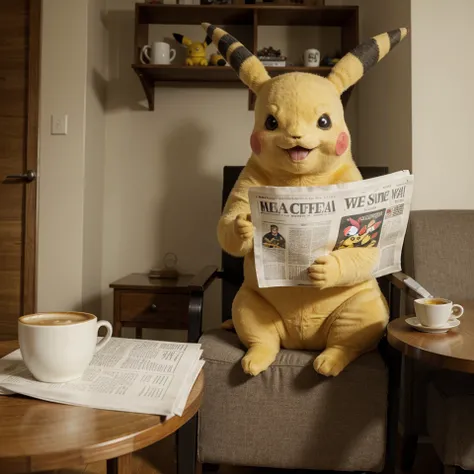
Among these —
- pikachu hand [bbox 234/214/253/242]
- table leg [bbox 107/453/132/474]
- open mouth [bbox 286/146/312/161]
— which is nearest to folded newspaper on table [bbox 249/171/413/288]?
pikachu hand [bbox 234/214/253/242]

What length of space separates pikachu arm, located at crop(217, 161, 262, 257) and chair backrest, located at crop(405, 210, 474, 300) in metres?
0.55

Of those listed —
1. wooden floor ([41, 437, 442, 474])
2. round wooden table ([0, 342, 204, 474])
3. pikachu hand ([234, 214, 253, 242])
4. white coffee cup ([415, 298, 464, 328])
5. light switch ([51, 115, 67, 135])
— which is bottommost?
wooden floor ([41, 437, 442, 474])

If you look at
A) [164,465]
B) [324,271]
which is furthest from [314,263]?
[164,465]

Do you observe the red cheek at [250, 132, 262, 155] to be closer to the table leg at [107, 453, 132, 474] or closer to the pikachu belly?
the pikachu belly

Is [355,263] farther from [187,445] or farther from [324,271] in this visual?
[187,445]

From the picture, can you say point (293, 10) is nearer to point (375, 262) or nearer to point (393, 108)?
point (393, 108)

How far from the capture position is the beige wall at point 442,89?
61.4 inches

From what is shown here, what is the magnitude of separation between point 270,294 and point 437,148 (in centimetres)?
84

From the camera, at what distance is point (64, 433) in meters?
0.51

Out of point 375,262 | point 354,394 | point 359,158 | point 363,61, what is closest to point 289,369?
point 354,394

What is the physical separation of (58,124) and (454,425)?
1693 mm

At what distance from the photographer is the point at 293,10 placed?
188 cm

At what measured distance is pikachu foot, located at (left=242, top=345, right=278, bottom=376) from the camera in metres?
1.05

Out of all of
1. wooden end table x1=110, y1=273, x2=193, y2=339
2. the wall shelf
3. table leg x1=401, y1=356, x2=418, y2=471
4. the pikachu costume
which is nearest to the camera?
the pikachu costume
